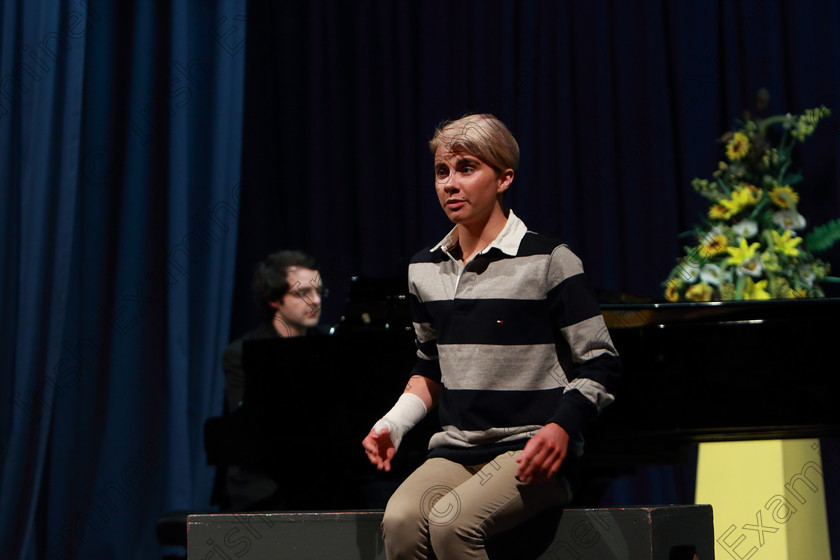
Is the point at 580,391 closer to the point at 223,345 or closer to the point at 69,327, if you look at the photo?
the point at 223,345

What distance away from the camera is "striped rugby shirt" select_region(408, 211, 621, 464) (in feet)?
5.35

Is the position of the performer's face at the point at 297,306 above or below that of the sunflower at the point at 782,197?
below

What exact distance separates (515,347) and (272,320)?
6.33 ft

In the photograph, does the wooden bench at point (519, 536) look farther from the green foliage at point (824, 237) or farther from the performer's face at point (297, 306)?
the green foliage at point (824, 237)

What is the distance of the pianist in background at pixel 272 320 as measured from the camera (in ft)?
9.93

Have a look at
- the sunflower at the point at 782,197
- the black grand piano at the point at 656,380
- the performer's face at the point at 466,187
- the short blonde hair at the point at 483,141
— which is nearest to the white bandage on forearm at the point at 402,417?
the performer's face at the point at 466,187

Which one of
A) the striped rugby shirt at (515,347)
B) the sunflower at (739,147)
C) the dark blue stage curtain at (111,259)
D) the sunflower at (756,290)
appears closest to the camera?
the striped rugby shirt at (515,347)

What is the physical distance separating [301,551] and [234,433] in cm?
98

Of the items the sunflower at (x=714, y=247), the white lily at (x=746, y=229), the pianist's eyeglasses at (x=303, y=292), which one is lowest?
the pianist's eyeglasses at (x=303, y=292)

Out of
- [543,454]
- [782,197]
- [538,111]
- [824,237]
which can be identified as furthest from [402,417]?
[538,111]

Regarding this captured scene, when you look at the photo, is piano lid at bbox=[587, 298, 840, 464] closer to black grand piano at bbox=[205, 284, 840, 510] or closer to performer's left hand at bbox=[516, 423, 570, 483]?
black grand piano at bbox=[205, 284, 840, 510]

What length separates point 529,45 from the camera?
3928 millimetres

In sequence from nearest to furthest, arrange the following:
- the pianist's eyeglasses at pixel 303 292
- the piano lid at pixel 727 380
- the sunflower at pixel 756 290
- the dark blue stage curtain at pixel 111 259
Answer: the piano lid at pixel 727 380 → the sunflower at pixel 756 290 → the pianist's eyeglasses at pixel 303 292 → the dark blue stage curtain at pixel 111 259

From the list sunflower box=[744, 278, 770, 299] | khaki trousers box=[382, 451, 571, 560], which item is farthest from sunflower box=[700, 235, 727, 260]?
khaki trousers box=[382, 451, 571, 560]
